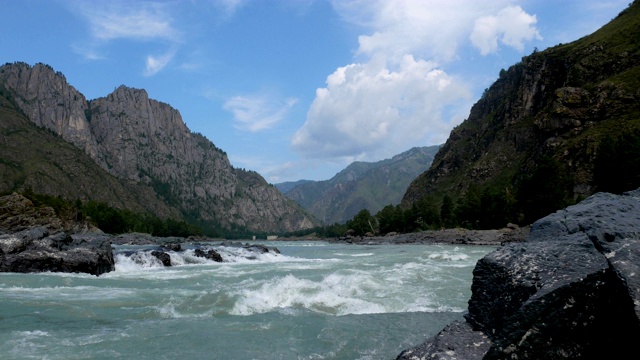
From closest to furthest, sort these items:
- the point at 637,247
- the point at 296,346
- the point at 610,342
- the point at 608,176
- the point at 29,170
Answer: the point at 610,342 → the point at 637,247 → the point at 296,346 → the point at 608,176 → the point at 29,170

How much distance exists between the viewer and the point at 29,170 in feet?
643

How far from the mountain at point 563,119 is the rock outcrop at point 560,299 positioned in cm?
7700

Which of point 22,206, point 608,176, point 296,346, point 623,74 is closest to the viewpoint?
point 296,346

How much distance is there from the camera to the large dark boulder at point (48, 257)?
31.7m

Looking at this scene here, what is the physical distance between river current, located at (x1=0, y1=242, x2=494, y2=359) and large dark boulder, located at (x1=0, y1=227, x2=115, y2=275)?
7388 millimetres

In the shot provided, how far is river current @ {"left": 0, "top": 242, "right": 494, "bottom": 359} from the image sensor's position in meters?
11.0

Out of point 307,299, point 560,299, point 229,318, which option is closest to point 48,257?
point 229,318

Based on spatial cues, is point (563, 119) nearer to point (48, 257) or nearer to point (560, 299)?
point (48, 257)

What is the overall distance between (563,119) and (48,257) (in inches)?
4805

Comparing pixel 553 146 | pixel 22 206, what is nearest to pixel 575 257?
pixel 22 206

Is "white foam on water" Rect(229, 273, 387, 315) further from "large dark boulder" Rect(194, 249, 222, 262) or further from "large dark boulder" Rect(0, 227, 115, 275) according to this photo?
"large dark boulder" Rect(194, 249, 222, 262)

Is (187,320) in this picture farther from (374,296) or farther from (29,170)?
(29,170)

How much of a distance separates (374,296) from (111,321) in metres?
10.3

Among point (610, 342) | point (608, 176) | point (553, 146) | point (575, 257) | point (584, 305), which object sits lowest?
point (610, 342)
